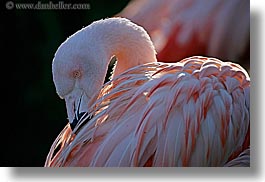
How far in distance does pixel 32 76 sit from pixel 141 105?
0.42 meters

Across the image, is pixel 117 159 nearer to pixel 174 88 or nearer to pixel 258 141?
pixel 174 88

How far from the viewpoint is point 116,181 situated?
227cm

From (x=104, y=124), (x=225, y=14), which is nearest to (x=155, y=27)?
(x=225, y=14)

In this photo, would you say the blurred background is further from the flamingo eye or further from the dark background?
the flamingo eye

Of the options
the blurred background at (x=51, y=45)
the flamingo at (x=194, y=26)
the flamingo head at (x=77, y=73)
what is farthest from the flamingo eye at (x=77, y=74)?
the flamingo at (x=194, y=26)

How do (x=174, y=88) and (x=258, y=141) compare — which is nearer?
(x=174, y=88)

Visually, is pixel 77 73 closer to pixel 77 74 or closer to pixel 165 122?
pixel 77 74

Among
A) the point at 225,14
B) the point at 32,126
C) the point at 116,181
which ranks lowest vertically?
the point at 116,181

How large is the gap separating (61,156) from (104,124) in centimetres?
18

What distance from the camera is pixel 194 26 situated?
7.66 ft

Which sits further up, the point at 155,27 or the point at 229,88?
the point at 155,27

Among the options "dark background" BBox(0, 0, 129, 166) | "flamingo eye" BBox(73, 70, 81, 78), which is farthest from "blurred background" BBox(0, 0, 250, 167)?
"flamingo eye" BBox(73, 70, 81, 78)

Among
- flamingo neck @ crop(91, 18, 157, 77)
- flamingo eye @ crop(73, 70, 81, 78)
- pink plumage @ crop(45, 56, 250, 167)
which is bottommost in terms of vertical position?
pink plumage @ crop(45, 56, 250, 167)

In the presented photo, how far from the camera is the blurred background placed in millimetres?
2273
